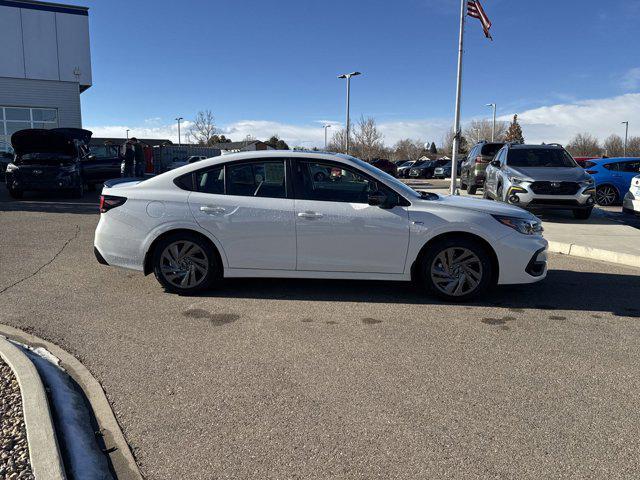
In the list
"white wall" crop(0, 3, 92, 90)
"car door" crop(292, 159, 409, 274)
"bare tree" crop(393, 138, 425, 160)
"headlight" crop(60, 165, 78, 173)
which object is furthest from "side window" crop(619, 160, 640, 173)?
"bare tree" crop(393, 138, 425, 160)

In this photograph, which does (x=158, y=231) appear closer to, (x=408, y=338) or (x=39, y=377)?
(x=39, y=377)

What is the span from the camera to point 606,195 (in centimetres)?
1517

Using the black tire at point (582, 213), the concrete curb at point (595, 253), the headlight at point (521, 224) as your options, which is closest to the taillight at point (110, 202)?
the headlight at point (521, 224)

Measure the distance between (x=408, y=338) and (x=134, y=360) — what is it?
88.9 inches

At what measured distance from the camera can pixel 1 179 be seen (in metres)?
26.6

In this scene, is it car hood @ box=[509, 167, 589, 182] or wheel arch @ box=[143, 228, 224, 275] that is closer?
wheel arch @ box=[143, 228, 224, 275]

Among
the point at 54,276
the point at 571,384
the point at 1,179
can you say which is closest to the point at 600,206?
the point at 571,384

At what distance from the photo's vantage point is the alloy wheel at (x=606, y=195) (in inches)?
592

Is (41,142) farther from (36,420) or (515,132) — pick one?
(515,132)

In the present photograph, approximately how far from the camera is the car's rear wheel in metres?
15.0

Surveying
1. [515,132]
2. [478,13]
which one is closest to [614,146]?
[515,132]

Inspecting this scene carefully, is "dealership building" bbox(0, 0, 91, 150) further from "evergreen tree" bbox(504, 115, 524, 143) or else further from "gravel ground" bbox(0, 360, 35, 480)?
"evergreen tree" bbox(504, 115, 524, 143)

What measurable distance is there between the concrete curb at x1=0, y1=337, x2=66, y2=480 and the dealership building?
31.2m

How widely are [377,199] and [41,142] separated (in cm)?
1412
